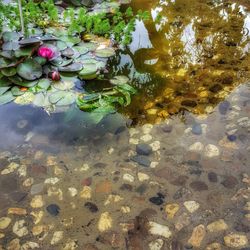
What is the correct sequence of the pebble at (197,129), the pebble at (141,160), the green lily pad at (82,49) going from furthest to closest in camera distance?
the green lily pad at (82,49)
the pebble at (197,129)
the pebble at (141,160)

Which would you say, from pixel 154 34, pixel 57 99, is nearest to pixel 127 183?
pixel 57 99

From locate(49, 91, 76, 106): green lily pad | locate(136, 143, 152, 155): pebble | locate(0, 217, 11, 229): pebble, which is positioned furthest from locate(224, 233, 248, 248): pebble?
locate(49, 91, 76, 106): green lily pad

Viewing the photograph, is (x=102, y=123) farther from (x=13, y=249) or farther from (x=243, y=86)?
(x=243, y=86)

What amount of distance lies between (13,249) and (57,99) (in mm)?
1563

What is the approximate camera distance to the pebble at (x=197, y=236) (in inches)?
86.1

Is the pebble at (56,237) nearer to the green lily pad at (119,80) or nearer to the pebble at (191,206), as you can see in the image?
the pebble at (191,206)

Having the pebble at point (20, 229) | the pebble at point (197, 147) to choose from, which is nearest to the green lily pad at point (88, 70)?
the pebble at point (197, 147)

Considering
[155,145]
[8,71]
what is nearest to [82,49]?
[8,71]

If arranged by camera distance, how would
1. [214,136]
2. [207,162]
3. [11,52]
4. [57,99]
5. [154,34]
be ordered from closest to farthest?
[207,162] < [214,136] < [57,99] < [11,52] < [154,34]

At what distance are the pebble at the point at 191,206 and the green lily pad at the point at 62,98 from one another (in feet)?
4.96

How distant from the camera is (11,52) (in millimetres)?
3566

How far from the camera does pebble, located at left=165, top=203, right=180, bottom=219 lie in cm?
235

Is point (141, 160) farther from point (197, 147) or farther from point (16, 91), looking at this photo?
point (16, 91)

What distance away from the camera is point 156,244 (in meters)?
2.17
